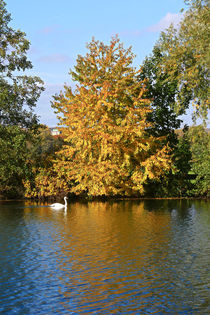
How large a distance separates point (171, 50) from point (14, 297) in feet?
83.8

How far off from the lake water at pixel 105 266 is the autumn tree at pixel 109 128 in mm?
12679

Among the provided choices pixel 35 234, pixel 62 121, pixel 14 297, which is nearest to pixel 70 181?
pixel 62 121

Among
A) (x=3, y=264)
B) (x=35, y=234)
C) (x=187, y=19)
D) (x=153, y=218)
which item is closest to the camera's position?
(x=3, y=264)

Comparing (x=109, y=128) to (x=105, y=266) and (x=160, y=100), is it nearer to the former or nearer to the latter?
(x=160, y=100)

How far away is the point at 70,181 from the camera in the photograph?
43.9m

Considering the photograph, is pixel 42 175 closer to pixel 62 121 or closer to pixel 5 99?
pixel 62 121

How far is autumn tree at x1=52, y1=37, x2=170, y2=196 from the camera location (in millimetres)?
38844

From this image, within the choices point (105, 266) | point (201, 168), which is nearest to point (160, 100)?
point (201, 168)

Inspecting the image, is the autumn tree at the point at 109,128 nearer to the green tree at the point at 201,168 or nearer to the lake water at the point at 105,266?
the green tree at the point at 201,168

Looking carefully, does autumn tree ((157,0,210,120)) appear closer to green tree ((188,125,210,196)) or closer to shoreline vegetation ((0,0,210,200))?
shoreline vegetation ((0,0,210,200))

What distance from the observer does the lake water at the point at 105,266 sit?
35.8 feet

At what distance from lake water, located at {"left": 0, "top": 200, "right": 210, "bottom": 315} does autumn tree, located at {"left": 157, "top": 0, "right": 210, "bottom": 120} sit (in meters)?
9.82

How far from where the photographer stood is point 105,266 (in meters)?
14.9

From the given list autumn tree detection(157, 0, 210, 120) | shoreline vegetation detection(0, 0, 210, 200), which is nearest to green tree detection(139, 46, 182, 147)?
shoreline vegetation detection(0, 0, 210, 200)
